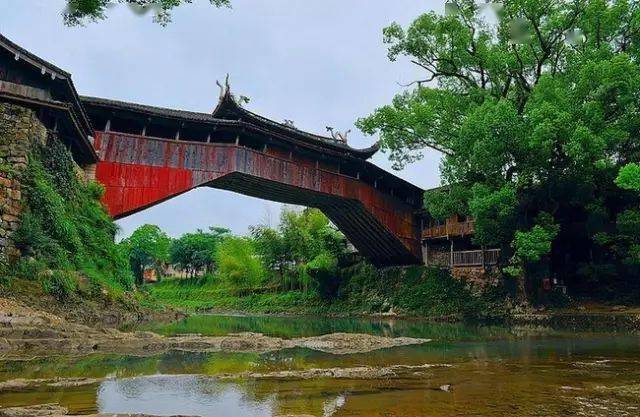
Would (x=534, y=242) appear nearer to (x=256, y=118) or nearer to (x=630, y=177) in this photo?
(x=630, y=177)

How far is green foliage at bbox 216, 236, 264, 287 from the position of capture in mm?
43500

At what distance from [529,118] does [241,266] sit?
98.3 feet

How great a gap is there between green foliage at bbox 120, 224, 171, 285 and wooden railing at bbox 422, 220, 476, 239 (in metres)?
34.1

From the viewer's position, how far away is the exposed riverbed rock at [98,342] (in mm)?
9219

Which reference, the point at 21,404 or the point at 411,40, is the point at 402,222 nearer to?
the point at 411,40

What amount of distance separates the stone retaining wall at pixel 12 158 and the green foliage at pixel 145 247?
40763 mm

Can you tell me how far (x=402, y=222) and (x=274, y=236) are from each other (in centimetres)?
1379

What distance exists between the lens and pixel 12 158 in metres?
12.9

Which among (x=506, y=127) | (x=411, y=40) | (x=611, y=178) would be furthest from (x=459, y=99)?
(x=611, y=178)

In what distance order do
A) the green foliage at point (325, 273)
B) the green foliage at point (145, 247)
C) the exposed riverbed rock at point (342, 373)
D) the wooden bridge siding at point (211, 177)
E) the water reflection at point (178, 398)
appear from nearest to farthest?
the water reflection at point (178, 398), the exposed riverbed rock at point (342, 373), the wooden bridge siding at point (211, 177), the green foliage at point (325, 273), the green foliage at point (145, 247)

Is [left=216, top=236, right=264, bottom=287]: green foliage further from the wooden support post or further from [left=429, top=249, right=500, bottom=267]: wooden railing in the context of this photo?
[left=429, top=249, right=500, bottom=267]: wooden railing

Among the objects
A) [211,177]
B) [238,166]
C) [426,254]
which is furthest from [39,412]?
[426,254]

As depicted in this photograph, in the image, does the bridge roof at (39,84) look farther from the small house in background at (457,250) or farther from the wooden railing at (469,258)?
the wooden railing at (469,258)

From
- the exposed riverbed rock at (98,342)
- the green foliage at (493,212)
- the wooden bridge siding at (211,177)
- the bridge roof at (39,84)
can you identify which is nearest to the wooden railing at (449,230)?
the wooden bridge siding at (211,177)
